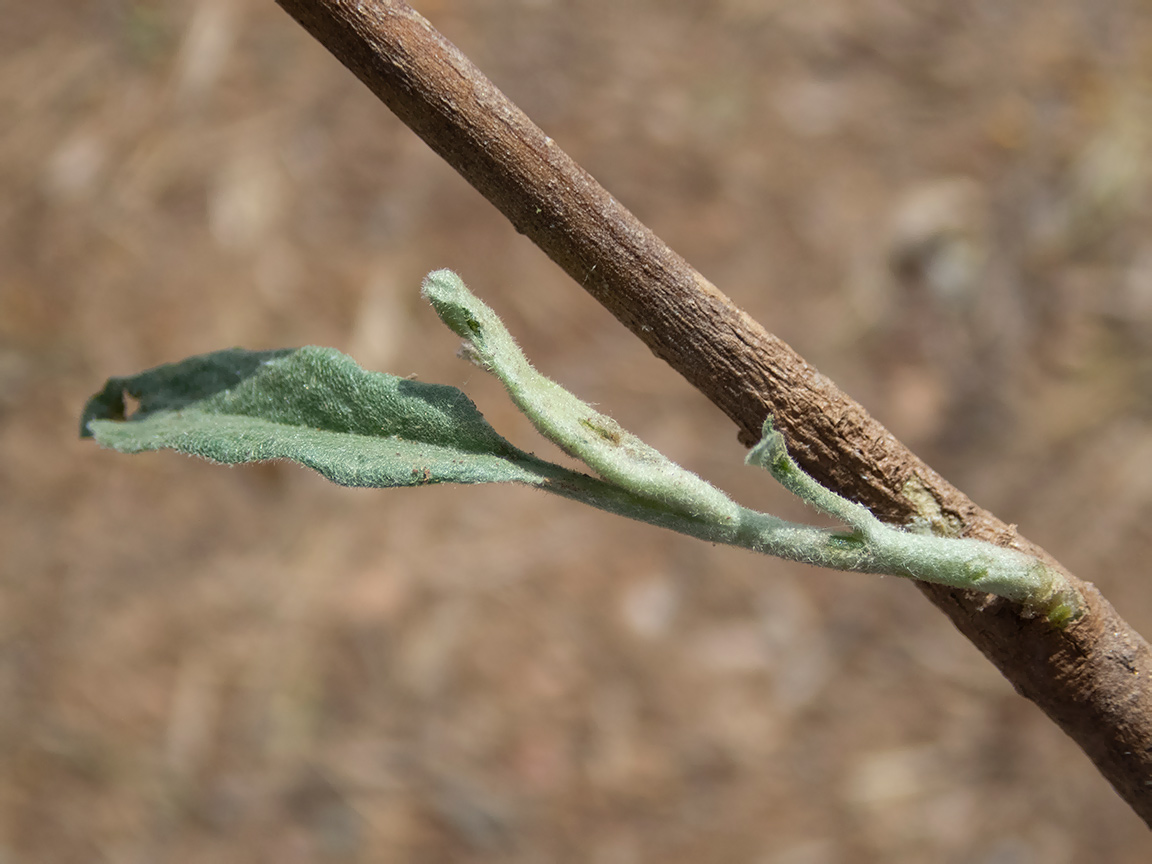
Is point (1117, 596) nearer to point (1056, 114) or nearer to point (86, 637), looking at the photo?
point (1056, 114)

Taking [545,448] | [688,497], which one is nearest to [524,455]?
[688,497]

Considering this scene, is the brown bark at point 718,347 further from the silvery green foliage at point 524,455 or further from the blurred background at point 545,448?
the blurred background at point 545,448

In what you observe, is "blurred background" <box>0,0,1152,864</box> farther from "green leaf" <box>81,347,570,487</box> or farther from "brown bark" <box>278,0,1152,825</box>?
"brown bark" <box>278,0,1152,825</box>

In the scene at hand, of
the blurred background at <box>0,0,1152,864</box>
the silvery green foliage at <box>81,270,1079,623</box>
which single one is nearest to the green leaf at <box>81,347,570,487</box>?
the silvery green foliage at <box>81,270,1079,623</box>

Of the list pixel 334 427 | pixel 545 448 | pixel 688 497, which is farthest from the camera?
pixel 545 448

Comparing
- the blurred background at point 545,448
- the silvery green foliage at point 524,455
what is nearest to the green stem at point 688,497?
the silvery green foliage at point 524,455

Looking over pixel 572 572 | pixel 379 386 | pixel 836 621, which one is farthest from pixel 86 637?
pixel 379 386

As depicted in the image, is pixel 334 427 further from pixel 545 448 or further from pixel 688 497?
pixel 545 448
